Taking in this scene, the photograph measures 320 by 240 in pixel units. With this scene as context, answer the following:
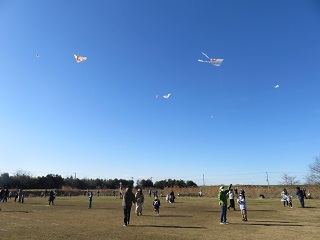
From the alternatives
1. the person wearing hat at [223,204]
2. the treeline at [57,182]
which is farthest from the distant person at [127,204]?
the treeline at [57,182]

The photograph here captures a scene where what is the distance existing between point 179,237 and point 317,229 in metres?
6.83

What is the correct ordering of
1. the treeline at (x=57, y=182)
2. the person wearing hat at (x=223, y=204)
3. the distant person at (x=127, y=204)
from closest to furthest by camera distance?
the distant person at (x=127, y=204)
the person wearing hat at (x=223, y=204)
the treeline at (x=57, y=182)

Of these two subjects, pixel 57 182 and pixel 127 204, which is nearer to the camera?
pixel 127 204

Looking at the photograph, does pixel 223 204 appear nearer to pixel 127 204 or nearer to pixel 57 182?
pixel 127 204

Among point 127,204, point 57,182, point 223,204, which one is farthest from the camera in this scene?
point 57,182

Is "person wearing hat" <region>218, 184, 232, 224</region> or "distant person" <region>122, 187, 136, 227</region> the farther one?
"person wearing hat" <region>218, 184, 232, 224</region>

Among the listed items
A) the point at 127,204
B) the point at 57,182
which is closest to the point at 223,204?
the point at 127,204

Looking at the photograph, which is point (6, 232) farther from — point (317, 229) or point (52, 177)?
point (52, 177)

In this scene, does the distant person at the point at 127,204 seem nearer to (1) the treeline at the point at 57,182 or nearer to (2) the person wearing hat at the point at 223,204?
(2) the person wearing hat at the point at 223,204

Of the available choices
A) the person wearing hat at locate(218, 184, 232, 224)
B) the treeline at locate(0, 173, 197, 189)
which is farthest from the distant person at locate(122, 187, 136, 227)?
the treeline at locate(0, 173, 197, 189)

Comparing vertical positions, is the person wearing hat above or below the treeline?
below

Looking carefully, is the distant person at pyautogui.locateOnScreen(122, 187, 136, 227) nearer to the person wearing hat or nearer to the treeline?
the person wearing hat

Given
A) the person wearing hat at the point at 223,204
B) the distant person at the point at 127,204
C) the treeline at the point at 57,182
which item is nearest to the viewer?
the distant person at the point at 127,204

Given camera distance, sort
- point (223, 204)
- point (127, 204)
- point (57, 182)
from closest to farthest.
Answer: point (127, 204)
point (223, 204)
point (57, 182)
